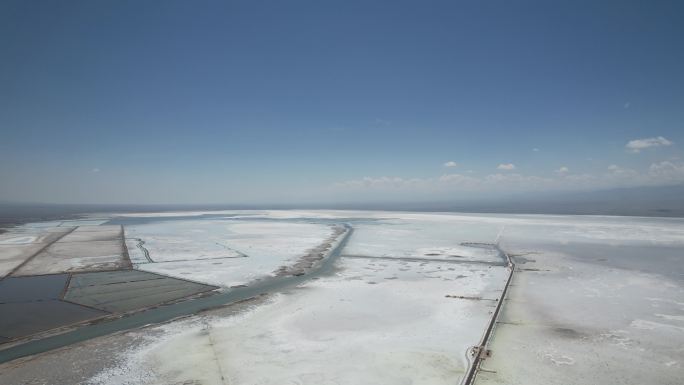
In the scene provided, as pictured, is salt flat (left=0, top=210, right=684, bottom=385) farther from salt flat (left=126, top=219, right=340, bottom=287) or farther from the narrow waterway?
the narrow waterway

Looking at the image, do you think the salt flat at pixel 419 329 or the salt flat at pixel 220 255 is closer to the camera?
the salt flat at pixel 419 329

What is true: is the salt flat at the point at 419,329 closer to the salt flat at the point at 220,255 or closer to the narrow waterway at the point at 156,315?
the salt flat at the point at 220,255

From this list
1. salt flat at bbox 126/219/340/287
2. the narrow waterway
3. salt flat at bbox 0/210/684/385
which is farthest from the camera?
salt flat at bbox 126/219/340/287

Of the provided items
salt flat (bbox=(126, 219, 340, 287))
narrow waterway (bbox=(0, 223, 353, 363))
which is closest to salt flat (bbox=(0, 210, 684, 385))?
salt flat (bbox=(126, 219, 340, 287))

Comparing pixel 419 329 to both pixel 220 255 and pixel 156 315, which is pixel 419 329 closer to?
pixel 156 315

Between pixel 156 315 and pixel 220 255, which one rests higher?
pixel 220 255

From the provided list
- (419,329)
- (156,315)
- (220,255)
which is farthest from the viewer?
(220,255)

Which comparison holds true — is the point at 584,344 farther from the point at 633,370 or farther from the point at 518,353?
the point at 518,353

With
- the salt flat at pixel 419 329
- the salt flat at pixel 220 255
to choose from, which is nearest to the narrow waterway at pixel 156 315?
the salt flat at pixel 419 329

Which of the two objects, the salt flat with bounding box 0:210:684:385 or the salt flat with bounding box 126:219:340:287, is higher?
the salt flat with bounding box 126:219:340:287

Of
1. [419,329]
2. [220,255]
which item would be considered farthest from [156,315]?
[220,255]

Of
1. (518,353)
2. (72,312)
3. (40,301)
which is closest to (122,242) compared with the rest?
(40,301)
